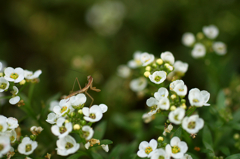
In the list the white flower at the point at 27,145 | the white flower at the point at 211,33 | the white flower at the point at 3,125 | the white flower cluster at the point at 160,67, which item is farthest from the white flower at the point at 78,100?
the white flower at the point at 211,33

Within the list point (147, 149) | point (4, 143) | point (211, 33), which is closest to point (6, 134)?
point (4, 143)

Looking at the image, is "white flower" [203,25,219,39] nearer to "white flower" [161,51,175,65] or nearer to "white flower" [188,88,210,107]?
"white flower" [161,51,175,65]

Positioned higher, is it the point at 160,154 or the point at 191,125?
the point at 191,125

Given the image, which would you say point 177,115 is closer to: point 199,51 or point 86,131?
point 86,131

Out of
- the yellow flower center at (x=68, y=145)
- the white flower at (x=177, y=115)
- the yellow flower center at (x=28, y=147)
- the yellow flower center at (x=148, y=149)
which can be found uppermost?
the white flower at (x=177, y=115)

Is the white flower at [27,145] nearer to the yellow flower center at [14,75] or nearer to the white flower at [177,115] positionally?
the yellow flower center at [14,75]

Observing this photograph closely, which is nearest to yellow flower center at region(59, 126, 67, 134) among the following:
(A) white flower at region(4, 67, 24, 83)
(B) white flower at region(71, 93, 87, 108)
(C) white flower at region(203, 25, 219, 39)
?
(B) white flower at region(71, 93, 87, 108)
